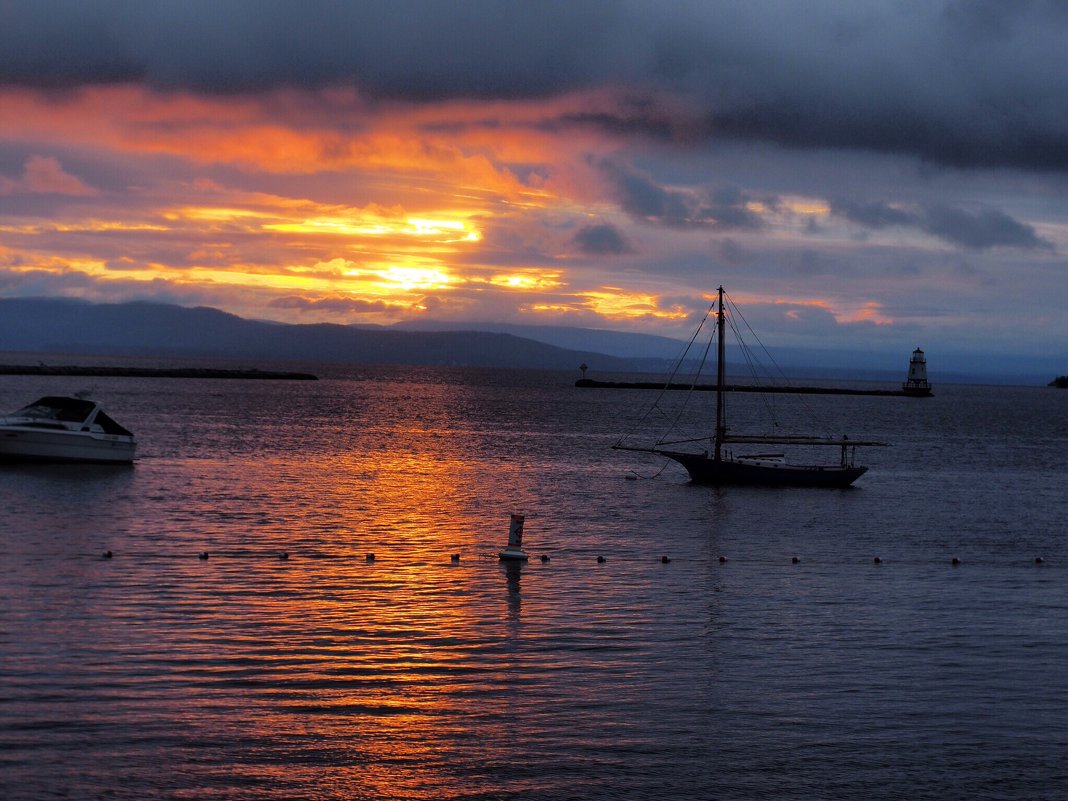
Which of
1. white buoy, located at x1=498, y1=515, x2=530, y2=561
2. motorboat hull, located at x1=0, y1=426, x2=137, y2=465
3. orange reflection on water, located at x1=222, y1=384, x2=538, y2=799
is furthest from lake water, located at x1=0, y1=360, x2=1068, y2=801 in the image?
motorboat hull, located at x1=0, y1=426, x2=137, y2=465

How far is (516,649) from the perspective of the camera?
2281cm

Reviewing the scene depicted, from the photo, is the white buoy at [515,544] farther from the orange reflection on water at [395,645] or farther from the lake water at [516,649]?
the lake water at [516,649]

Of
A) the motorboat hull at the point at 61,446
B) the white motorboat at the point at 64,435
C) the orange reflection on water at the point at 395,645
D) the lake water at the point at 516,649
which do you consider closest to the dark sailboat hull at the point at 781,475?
the lake water at the point at 516,649

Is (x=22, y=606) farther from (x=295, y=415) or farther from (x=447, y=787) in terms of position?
(x=295, y=415)

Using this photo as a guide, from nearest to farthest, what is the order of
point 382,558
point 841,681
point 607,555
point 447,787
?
point 447,787
point 841,681
point 382,558
point 607,555

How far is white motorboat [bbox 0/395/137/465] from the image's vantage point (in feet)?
202

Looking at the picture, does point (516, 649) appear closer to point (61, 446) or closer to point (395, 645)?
point (395, 645)

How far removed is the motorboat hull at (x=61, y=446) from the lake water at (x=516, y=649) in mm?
7018

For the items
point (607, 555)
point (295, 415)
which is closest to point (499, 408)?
point (295, 415)

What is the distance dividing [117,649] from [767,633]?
1330cm

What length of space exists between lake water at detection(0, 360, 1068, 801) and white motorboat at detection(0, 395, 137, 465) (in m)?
7.11

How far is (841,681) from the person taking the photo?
21.0 metres

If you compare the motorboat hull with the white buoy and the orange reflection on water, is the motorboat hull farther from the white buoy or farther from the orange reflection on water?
the white buoy

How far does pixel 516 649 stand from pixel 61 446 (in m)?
46.8
